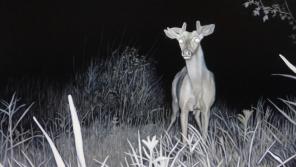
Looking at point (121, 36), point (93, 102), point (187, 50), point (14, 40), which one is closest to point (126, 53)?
point (121, 36)

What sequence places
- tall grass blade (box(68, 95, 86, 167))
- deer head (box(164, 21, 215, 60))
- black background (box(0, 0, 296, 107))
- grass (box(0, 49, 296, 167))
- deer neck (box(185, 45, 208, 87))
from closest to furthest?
tall grass blade (box(68, 95, 86, 167))
deer head (box(164, 21, 215, 60))
deer neck (box(185, 45, 208, 87))
grass (box(0, 49, 296, 167))
black background (box(0, 0, 296, 107))

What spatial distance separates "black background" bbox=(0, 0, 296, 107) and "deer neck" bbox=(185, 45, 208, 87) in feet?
2.10

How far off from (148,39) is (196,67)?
88cm

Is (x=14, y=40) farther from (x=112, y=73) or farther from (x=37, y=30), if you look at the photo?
(x=112, y=73)

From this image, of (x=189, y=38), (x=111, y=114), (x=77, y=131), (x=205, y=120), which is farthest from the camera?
(x=111, y=114)

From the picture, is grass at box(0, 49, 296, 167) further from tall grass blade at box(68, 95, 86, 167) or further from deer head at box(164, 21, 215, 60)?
tall grass blade at box(68, 95, 86, 167)

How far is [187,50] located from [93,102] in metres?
1.14

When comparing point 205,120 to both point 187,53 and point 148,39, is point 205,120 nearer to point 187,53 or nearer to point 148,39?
point 187,53

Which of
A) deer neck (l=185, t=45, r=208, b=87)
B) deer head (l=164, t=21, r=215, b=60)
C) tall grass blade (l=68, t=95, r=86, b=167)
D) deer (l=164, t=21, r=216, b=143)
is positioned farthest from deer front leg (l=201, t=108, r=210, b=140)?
tall grass blade (l=68, t=95, r=86, b=167)

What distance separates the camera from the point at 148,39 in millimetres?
3414

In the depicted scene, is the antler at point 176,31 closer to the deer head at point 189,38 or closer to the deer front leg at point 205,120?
the deer head at point 189,38

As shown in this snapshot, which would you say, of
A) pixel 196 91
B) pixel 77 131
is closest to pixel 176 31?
pixel 196 91

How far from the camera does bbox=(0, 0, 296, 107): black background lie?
10.6ft

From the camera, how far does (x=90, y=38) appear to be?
343 cm
